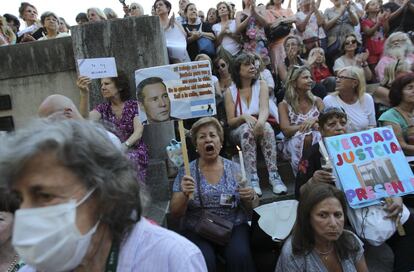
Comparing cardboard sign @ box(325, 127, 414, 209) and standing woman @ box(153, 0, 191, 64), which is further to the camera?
standing woman @ box(153, 0, 191, 64)

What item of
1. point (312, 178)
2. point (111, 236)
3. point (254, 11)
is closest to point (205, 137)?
point (312, 178)

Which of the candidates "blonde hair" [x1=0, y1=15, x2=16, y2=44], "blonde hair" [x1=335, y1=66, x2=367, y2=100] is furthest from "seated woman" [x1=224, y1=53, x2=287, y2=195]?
"blonde hair" [x1=0, y1=15, x2=16, y2=44]

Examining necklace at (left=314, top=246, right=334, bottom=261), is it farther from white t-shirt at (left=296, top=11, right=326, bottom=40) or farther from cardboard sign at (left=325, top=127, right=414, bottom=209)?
white t-shirt at (left=296, top=11, right=326, bottom=40)

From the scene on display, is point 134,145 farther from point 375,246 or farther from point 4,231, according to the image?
point 375,246

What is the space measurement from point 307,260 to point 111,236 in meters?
1.79

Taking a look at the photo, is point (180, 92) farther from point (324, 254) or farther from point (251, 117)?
point (324, 254)

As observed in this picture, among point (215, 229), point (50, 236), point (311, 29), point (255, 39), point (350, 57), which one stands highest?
point (311, 29)

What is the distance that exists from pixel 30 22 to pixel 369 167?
18.9 ft

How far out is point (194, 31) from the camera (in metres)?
6.70

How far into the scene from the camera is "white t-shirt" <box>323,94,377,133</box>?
15.1 ft

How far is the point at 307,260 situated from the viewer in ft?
9.05

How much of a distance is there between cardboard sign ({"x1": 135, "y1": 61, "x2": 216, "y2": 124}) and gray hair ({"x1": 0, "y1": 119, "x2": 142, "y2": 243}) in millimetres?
2265

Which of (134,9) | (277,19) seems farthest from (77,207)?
(277,19)

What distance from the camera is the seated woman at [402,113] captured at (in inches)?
166
